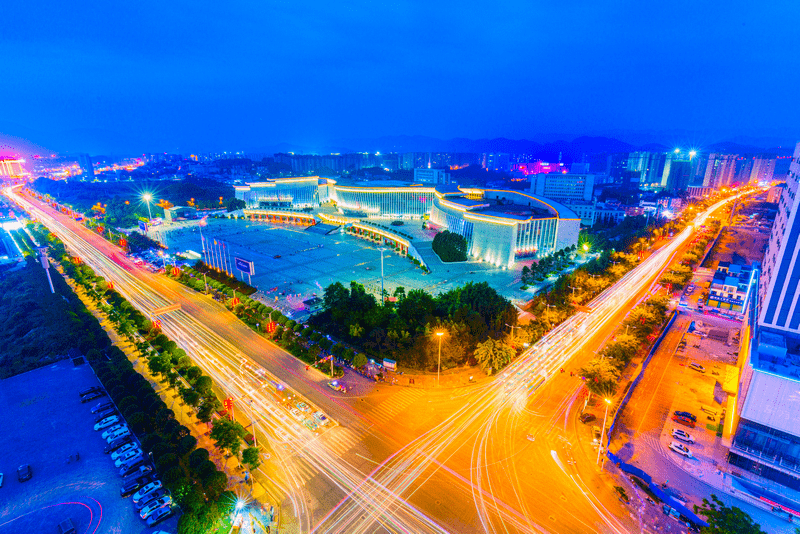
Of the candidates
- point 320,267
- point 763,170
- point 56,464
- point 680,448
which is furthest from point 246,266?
point 763,170

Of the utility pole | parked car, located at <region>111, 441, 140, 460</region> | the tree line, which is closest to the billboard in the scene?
the tree line

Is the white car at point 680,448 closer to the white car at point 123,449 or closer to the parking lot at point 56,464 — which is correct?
the parking lot at point 56,464

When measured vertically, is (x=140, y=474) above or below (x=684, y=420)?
below

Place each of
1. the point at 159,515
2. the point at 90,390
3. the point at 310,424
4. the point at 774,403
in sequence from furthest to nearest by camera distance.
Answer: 1. the point at 90,390
2. the point at 310,424
3. the point at 774,403
4. the point at 159,515

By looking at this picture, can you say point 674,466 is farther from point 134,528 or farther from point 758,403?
point 134,528

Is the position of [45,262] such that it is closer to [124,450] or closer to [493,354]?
[124,450]

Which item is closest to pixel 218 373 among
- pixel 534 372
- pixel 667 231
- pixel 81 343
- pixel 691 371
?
pixel 81 343

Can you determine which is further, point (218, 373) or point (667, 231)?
point (667, 231)
